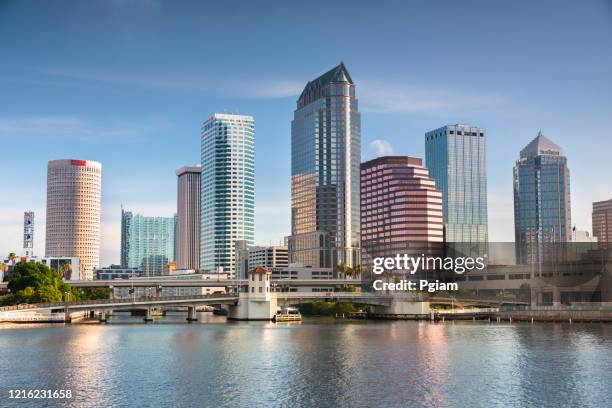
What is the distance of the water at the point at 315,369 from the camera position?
2778 inches

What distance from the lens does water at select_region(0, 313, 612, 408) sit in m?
Result: 70.6

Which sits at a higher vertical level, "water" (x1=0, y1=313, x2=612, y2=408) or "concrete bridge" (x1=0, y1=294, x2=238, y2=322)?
"concrete bridge" (x1=0, y1=294, x2=238, y2=322)

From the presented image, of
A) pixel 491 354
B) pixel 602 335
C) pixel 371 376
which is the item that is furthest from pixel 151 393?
pixel 602 335

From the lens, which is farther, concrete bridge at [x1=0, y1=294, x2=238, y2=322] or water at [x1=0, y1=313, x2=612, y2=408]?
concrete bridge at [x1=0, y1=294, x2=238, y2=322]

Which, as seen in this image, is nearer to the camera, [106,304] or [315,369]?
[315,369]

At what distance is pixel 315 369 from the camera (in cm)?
8969

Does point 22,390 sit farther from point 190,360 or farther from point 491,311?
point 491,311

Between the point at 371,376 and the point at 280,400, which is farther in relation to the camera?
the point at 371,376

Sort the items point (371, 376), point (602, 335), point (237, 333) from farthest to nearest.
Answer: point (237, 333)
point (602, 335)
point (371, 376)

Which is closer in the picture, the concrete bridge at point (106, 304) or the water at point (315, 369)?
the water at point (315, 369)

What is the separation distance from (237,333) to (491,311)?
75918 millimetres

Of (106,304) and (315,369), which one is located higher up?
(106,304)

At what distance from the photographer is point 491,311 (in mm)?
196375

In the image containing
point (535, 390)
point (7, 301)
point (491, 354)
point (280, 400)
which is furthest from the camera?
point (7, 301)
